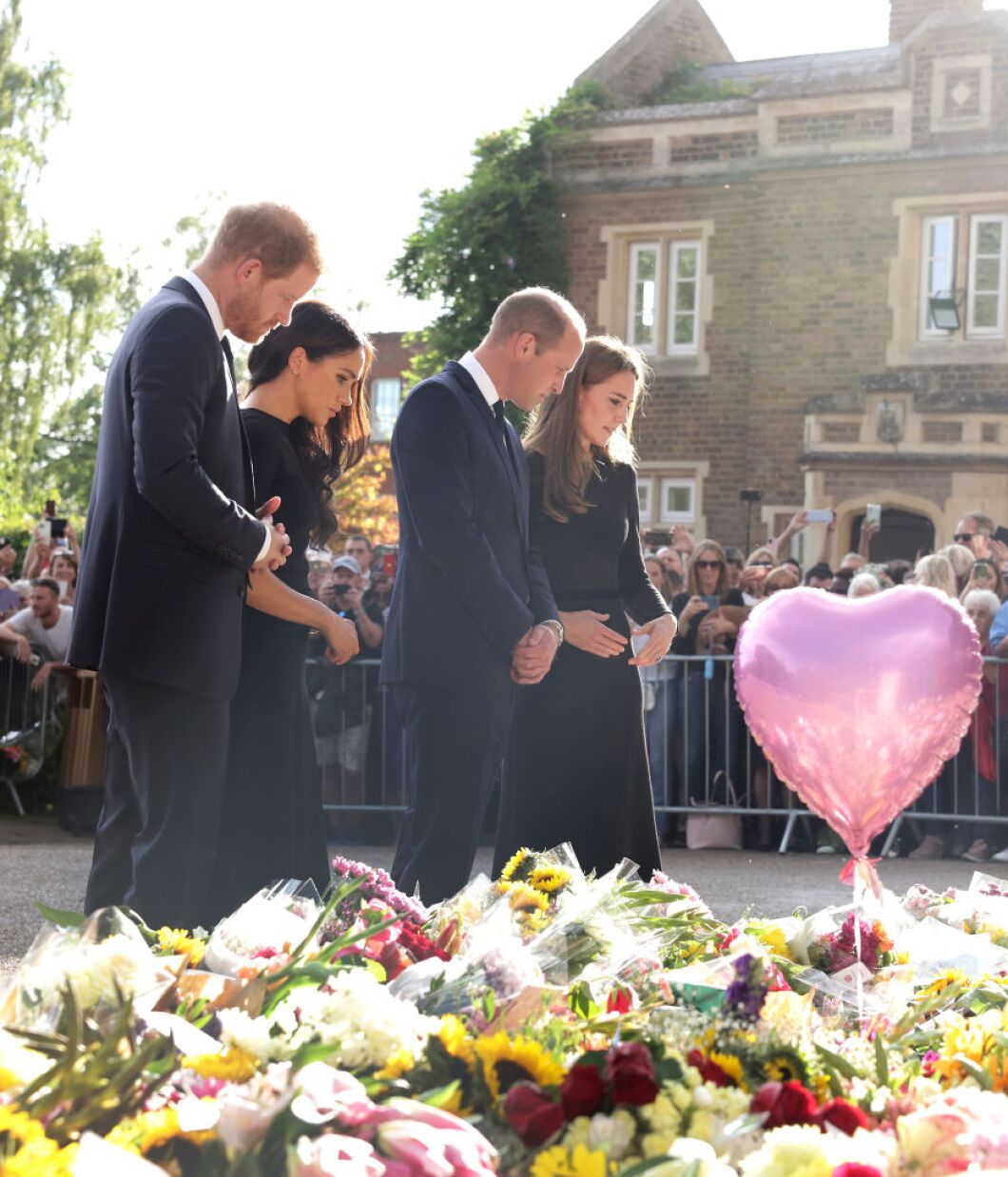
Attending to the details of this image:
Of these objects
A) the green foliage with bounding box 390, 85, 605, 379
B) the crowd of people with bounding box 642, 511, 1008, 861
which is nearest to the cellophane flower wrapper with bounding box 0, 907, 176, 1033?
the crowd of people with bounding box 642, 511, 1008, 861

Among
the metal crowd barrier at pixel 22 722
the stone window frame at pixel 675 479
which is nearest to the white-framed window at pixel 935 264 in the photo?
the stone window frame at pixel 675 479

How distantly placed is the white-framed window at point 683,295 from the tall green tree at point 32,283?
1494 cm

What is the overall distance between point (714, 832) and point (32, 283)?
28135 millimetres

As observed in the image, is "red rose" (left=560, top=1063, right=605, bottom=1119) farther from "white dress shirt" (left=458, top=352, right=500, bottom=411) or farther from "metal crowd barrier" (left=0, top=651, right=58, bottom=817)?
"metal crowd barrier" (left=0, top=651, right=58, bottom=817)

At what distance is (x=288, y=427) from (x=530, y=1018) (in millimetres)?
2427

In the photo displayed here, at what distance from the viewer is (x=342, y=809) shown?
10.9 m

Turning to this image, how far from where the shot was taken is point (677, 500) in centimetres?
2475

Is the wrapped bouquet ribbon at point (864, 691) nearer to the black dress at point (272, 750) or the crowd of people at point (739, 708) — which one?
the black dress at point (272, 750)

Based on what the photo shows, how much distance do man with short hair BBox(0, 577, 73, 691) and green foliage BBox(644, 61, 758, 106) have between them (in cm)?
1879

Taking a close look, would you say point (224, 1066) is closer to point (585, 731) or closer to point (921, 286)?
point (585, 731)

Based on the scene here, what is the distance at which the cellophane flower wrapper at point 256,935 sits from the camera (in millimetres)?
2650

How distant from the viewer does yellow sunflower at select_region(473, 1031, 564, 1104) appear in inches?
81.8

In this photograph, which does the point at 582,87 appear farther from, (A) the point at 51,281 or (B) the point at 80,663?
(B) the point at 80,663

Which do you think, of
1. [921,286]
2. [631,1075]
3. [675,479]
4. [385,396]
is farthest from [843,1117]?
[385,396]
